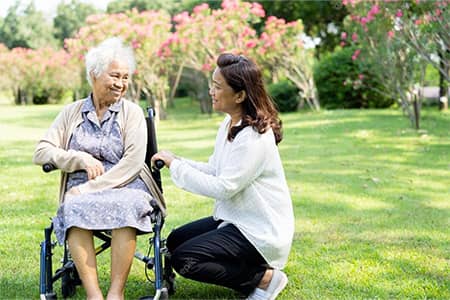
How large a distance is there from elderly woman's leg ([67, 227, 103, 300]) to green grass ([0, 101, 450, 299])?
0.46 metres

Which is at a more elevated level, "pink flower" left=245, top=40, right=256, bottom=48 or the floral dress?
"pink flower" left=245, top=40, right=256, bottom=48

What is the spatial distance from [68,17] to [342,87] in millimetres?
30524

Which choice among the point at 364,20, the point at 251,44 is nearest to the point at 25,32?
the point at 251,44

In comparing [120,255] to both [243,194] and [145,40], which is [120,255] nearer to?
[243,194]

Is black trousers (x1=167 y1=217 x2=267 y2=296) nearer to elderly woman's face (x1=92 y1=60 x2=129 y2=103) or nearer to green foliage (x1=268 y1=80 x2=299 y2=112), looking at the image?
elderly woman's face (x1=92 y1=60 x2=129 y2=103)

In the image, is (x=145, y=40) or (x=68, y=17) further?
(x=68, y=17)

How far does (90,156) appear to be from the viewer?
127 inches

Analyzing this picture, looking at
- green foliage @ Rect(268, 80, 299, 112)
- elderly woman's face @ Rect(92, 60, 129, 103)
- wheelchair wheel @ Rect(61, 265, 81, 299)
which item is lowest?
green foliage @ Rect(268, 80, 299, 112)

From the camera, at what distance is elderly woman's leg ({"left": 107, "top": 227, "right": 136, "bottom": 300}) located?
3006 millimetres

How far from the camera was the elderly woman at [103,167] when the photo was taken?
2992 mm

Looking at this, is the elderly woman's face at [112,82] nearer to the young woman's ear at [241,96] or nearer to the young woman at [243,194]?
the young woman at [243,194]

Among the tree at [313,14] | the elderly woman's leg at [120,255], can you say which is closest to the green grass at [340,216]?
the elderly woman's leg at [120,255]

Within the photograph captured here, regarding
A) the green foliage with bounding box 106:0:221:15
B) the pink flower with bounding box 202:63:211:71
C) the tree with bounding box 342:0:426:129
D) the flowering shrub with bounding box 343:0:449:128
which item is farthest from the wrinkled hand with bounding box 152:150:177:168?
the green foliage with bounding box 106:0:221:15

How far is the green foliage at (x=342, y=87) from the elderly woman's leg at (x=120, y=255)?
17.1m
